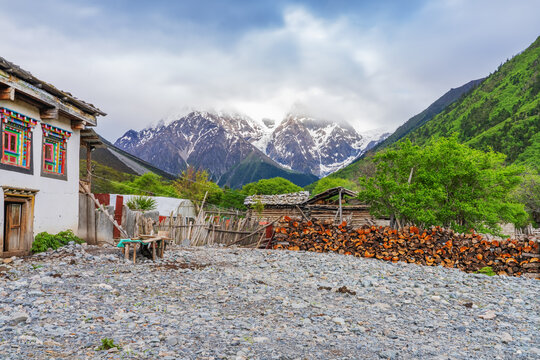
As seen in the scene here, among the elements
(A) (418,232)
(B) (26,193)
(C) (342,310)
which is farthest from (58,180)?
(A) (418,232)

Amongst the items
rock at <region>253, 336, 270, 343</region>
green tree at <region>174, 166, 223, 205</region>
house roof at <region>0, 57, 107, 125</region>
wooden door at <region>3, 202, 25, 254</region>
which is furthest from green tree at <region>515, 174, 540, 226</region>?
wooden door at <region>3, 202, 25, 254</region>

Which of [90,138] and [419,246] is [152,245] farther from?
[419,246]

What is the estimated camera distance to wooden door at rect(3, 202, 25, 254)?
11.6m

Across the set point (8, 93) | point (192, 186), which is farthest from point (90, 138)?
point (192, 186)

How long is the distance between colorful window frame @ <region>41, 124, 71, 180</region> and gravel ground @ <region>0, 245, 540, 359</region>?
370 centimetres

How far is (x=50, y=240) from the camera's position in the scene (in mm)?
12719

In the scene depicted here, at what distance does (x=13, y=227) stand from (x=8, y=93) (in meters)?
4.24

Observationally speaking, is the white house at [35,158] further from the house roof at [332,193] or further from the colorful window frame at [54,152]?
the house roof at [332,193]

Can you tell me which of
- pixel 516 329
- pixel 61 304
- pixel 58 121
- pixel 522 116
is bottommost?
pixel 516 329

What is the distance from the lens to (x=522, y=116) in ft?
330

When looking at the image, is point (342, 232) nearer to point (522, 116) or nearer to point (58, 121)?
point (58, 121)

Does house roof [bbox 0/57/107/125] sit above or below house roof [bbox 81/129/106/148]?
above

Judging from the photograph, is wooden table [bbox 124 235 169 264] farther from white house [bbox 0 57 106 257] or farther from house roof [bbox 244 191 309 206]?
house roof [bbox 244 191 309 206]

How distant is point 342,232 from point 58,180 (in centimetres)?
1191
